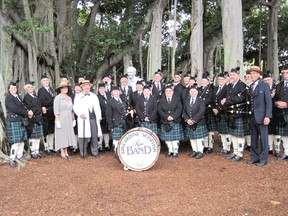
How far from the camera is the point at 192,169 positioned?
6344 mm

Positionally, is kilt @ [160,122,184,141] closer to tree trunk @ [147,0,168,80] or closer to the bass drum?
the bass drum

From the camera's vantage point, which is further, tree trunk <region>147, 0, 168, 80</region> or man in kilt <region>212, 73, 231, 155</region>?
tree trunk <region>147, 0, 168, 80</region>

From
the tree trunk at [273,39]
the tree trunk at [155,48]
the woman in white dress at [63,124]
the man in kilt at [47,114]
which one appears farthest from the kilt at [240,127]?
the tree trunk at [273,39]

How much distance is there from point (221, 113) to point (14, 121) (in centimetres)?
450

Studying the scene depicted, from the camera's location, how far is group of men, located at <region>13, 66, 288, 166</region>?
653 centimetres

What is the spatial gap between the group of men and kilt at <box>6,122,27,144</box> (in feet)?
2.72

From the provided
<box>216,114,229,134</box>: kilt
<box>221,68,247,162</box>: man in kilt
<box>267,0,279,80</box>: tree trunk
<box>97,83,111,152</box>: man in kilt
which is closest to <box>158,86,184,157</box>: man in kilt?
<box>216,114,229,134</box>: kilt

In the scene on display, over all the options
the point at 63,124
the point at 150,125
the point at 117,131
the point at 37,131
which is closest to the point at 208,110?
the point at 150,125

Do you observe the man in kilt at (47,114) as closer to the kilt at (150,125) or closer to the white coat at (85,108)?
the white coat at (85,108)

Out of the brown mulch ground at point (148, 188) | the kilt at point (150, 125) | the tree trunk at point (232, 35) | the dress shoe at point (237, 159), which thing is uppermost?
the tree trunk at point (232, 35)

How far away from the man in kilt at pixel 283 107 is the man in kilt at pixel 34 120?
5159 mm

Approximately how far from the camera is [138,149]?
620cm

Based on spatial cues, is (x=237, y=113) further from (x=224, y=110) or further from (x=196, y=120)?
(x=196, y=120)

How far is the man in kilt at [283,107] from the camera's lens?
684 centimetres
